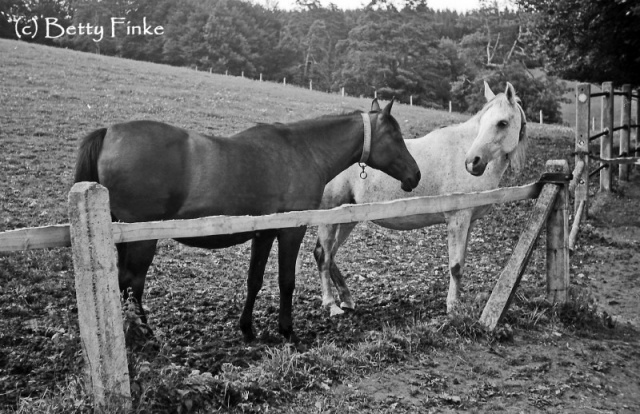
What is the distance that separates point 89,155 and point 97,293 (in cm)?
212

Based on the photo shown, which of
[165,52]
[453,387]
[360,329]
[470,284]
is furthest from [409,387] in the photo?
[165,52]

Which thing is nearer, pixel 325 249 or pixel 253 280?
pixel 253 280

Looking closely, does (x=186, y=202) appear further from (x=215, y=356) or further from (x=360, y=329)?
(x=360, y=329)

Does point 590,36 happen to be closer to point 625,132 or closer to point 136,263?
point 625,132

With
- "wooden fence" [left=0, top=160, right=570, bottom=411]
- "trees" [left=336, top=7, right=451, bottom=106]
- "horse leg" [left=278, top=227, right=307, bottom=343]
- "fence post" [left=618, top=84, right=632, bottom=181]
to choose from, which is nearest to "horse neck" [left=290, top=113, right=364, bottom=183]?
"horse leg" [left=278, top=227, right=307, bottom=343]

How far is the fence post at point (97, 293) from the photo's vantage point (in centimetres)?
348

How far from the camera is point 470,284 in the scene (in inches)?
320

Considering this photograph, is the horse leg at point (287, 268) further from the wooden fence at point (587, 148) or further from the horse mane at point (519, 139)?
the wooden fence at point (587, 148)

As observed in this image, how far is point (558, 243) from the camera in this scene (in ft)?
21.2

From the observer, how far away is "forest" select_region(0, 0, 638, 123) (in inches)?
1972

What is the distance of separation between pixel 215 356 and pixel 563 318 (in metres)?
3.62

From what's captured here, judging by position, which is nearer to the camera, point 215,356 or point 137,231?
point 137,231

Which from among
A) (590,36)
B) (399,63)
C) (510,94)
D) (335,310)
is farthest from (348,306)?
(399,63)

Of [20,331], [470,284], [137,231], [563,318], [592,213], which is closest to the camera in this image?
[137,231]
